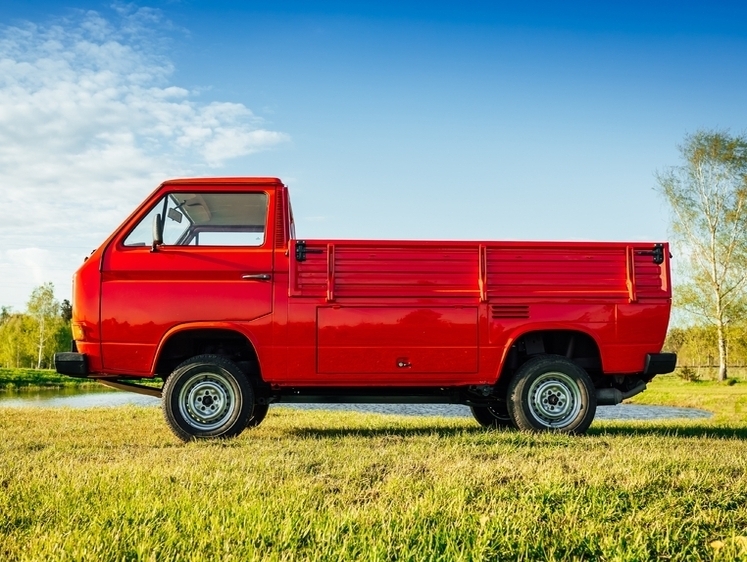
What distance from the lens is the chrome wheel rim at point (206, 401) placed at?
724 cm

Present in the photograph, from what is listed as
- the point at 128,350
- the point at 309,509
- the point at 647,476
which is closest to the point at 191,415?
the point at 128,350

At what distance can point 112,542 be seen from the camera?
11.5 feet

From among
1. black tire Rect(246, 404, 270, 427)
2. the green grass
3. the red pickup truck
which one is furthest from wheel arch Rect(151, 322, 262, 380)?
the green grass

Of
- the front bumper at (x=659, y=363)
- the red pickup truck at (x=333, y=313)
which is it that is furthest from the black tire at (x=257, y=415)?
the front bumper at (x=659, y=363)

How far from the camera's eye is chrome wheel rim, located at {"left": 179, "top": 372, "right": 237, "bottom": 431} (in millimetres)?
7242

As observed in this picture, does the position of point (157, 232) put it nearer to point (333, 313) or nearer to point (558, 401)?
point (333, 313)

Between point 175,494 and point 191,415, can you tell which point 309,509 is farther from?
point 191,415

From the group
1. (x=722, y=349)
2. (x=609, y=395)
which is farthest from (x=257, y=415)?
(x=722, y=349)

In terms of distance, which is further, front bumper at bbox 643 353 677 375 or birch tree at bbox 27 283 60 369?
birch tree at bbox 27 283 60 369

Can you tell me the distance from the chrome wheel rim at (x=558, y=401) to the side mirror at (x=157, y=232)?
4147 millimetres

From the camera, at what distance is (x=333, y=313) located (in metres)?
7.23

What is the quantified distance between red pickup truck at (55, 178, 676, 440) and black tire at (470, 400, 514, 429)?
3.98 ft

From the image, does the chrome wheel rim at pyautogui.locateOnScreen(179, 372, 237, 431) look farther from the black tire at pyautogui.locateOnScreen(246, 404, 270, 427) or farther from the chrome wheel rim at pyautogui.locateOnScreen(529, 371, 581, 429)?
the chrome wheel rim at pyautogui.locateOnScreen(529, 371, 581, 429)

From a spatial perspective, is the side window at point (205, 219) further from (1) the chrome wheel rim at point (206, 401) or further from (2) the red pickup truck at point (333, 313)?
(1) the chrome wheel rim at point (206, 401)
